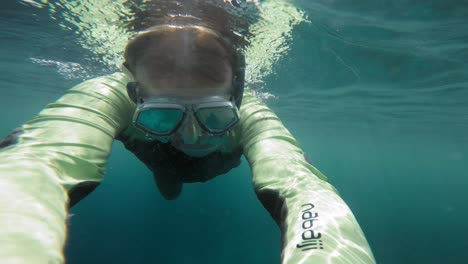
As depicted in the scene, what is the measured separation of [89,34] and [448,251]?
2816 centimetres

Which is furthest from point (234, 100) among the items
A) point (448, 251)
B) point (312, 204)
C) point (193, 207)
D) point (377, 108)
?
point (448, 251)

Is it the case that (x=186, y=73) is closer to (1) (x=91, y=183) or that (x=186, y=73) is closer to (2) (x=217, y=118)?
(2) (x=217, y=118)

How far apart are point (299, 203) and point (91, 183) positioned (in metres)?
1.91

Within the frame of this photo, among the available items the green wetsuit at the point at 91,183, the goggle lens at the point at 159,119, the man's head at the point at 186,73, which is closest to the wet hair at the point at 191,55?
the man's head at the point at 186,73

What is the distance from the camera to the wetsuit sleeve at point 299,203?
6.37 ft

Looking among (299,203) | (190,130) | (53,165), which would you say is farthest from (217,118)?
(53,165)

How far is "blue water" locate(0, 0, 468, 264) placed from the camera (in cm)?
934

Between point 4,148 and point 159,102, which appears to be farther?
point 159,102

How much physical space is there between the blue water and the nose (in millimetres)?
1704

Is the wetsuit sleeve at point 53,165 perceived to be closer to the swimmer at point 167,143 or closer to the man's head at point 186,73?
the swimmer at point 167,143

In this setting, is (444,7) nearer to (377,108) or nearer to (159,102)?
(159,102)

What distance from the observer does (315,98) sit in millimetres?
19750

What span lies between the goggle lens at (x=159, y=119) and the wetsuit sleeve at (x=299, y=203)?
1040 millimetres

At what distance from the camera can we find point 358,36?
10.1 metres
